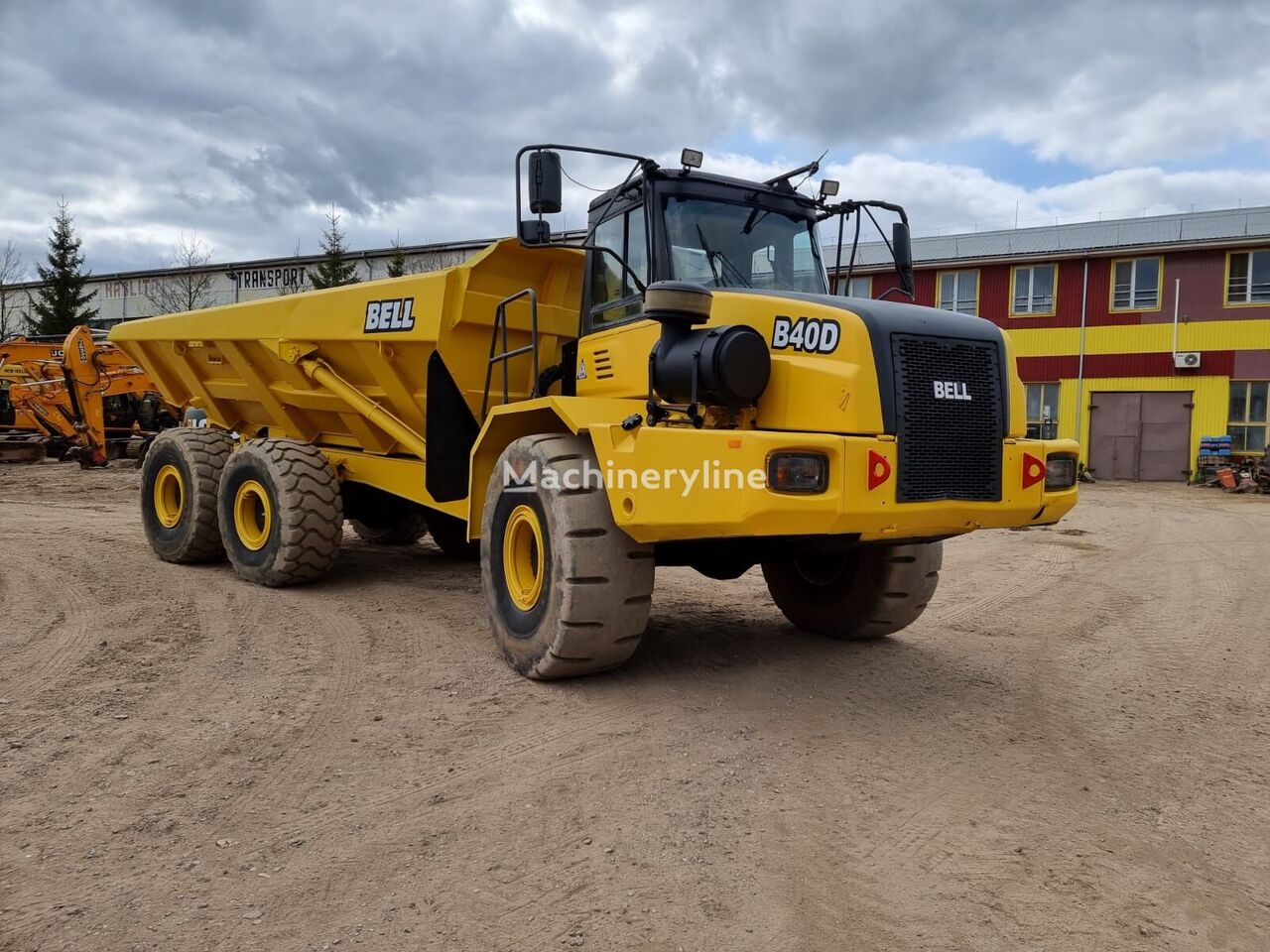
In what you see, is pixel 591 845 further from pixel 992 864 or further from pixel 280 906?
pixel 992 864

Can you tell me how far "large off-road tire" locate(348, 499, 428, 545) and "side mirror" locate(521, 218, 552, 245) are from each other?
16.4 ft

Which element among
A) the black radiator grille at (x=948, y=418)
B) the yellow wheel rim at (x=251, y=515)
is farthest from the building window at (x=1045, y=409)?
the black radiator grille at (x=948, y=418)

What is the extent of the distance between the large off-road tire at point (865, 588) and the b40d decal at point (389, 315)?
119 inches

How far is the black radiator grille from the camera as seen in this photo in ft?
14.7

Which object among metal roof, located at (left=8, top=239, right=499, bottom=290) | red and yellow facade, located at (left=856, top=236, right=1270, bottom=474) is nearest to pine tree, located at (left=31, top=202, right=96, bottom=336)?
metal roof, located at (left=8, top=239, right=499, bottom=290)

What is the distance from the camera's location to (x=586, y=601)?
15.2ft

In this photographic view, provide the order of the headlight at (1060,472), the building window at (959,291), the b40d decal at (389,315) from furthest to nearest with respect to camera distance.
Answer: the building window at (959,291)
the b40d decal at (389,315)
the headlight at (1060,472)

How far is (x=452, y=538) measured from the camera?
9.27 metres

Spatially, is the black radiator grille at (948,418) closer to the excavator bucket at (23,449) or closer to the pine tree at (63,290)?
the excavator bucket at (23,449)

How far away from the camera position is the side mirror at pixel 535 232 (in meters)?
5.08

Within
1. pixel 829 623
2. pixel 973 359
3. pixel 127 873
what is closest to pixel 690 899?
pixel 127 873

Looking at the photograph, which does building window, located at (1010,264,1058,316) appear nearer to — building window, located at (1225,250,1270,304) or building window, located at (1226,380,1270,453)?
building window, located at (1225,250,1270,304)

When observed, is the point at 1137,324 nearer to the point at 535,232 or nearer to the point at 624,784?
the point at 535,232

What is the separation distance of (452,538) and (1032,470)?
5.78m
